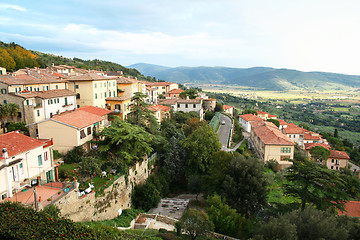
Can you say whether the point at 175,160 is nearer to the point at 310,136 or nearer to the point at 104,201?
the point at 104,201

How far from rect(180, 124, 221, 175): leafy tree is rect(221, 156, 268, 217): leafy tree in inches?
261

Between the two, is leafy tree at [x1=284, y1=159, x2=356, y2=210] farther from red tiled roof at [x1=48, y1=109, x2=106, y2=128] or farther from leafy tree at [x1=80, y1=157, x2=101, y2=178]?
red tiled roof at [x1=48, y1=109, x2=106, y2=128]

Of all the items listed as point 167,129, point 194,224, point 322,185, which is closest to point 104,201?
point 194,224

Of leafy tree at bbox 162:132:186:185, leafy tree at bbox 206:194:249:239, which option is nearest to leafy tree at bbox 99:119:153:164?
leafy tree at bbox 162:132:186:185

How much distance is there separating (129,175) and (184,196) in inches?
393

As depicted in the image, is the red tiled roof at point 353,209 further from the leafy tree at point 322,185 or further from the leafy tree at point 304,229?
the leafy tree at point 304,229

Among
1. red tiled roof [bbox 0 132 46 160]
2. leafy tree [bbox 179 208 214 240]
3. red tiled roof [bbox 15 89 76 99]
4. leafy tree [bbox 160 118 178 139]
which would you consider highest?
red tiled roof [bbox 15 89 76 99]

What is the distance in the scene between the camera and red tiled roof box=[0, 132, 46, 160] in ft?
57.6

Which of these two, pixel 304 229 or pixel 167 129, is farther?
pixel 167 129

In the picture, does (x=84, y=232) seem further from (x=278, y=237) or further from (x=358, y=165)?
(x=358, y=165)

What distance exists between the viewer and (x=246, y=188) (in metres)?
25.1

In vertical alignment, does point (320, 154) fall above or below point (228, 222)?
below

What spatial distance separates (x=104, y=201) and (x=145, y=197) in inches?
250

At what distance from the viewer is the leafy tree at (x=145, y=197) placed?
1019 inches
